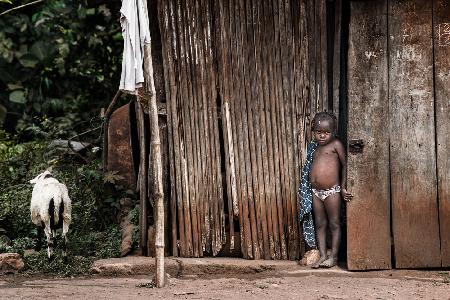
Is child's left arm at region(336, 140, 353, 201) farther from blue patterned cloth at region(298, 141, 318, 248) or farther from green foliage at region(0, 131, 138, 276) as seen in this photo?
green foliage at region(0, 131, 138, 276)

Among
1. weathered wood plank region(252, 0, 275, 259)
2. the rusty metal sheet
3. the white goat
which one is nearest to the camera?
weathered wood plank region(252, 0, 275, 259)

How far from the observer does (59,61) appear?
464 inches

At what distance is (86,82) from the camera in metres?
12.1

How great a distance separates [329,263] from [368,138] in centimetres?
117

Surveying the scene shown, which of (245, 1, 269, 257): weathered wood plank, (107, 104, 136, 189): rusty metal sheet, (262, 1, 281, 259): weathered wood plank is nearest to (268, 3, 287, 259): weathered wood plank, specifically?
(262, 1, 281, 259): weathered wood plank

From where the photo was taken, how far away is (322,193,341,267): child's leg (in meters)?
6.83

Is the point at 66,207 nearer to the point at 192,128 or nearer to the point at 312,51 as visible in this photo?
the point at 192,128

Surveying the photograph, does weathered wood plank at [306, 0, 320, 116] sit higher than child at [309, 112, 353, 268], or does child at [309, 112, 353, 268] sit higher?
weathered wood plank at [306, 0, 320, 116]

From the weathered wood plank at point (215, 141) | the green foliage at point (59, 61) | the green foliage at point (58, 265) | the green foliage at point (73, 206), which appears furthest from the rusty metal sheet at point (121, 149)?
the green foliage at point (59, 61)

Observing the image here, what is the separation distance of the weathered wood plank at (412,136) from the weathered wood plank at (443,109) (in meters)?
0.05

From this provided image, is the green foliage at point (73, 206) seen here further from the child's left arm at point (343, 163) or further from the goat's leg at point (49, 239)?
the child's left arm at point (343, 163)

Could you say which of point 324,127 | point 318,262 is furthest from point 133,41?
point 318,262

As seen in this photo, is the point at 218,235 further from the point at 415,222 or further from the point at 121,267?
the point at 415,222

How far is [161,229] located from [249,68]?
186 cm
